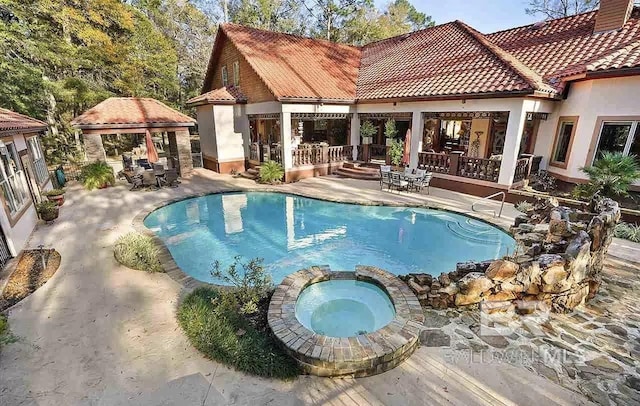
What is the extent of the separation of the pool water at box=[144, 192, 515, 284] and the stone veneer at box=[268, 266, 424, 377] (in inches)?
89.8

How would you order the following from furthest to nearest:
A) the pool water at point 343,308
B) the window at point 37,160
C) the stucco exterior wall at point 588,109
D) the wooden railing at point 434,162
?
the wooden railing at point 434,162 → the window at point 37,160 → the stucco exterior wall at point 588,109 → the pool water at point 343,308

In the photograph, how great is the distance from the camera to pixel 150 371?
13.1ft

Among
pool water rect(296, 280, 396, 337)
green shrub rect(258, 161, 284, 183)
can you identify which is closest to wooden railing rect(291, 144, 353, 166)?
green shrub rect(258, 161, 284, 183)

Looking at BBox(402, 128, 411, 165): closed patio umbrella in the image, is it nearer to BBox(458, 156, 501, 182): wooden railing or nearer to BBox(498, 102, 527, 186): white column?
BBox(458, 156, 501, 182): wooden railing

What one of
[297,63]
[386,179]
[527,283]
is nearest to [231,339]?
[527,283]

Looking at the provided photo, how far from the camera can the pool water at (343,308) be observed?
16.8 ft

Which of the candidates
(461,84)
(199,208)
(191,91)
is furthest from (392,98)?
(191,91)

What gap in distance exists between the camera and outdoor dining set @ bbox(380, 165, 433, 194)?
12.6 m

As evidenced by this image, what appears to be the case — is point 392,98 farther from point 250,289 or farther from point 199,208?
point 250,289

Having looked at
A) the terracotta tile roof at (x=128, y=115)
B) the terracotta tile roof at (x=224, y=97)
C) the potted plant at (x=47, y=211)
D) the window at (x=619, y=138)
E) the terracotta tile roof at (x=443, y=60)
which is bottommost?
the potted plant at (x=47, y=211)

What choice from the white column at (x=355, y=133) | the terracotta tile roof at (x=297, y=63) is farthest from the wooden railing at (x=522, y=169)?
the terracotta tile roof at (x=297, y=63)

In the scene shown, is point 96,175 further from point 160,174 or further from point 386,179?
point 386,179

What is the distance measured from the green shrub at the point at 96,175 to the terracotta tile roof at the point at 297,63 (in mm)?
8717

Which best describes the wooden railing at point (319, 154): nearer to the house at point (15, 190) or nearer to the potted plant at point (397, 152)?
the potted plant at point (397, 152)
